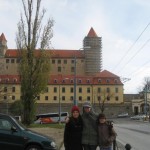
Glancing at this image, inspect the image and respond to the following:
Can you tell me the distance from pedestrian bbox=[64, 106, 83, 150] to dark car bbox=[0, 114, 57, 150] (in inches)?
218

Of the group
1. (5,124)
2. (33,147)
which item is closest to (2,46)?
(5,124)

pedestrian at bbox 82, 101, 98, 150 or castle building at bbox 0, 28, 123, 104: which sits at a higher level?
castle building at bbox 0, 28, 123, 104

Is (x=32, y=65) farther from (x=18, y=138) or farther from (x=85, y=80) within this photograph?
(x=85, y=80)

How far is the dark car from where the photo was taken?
1488cm

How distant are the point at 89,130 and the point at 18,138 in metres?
5.77

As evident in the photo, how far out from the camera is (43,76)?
138ft

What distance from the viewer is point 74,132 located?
381 inches

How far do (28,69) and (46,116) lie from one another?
67686 mm

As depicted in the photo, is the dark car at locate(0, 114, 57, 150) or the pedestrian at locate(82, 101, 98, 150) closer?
the pedestrian at locate(82, 101, 98, 150)

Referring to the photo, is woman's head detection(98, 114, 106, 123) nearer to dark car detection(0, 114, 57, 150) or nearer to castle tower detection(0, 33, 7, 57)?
dark car detection(0, 114, 57, 150)

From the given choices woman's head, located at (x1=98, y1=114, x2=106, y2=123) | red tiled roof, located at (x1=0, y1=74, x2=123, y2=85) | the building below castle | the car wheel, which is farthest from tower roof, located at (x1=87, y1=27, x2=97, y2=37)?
woman's head, located at (x1=98, y1=114, x2=106, y2=123)

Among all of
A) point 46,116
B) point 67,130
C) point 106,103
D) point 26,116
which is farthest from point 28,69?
point 106,103

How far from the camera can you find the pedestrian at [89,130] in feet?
31.8

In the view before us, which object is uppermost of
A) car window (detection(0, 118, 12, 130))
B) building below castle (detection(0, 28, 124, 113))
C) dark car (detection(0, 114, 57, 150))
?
building below castle (detection(0, 28, 124, 113))
